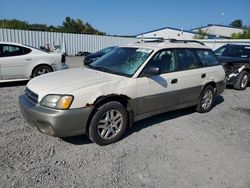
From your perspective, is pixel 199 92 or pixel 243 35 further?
pixel 243 35

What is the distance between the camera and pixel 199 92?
5.49 m

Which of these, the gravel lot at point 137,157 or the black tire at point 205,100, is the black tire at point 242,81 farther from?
the gravel lot at point 137,157

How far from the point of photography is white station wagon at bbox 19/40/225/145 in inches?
138

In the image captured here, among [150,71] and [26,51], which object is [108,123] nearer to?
[150,71]

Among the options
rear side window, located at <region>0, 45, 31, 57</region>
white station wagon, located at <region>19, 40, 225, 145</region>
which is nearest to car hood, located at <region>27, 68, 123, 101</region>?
white station wagon, located at <region>19, 40, 225, 145</region>

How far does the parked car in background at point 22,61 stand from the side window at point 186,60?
476cm

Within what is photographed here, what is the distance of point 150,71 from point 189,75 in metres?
1.25

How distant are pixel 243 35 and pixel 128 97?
32.9m

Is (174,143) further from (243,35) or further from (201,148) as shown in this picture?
(243,35)

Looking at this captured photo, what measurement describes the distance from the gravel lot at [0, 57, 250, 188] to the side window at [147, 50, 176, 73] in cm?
112

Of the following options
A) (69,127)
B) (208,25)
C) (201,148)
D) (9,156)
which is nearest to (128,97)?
(69,127)

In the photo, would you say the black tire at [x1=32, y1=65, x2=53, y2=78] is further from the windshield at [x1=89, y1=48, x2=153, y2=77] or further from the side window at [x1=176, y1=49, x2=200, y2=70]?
the side window at [x1=176, y1=49, x2=200, y2=70]

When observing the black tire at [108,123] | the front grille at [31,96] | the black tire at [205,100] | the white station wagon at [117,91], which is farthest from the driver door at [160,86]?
the front grille at [31,96]

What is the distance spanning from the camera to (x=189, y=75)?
16.6 ft
